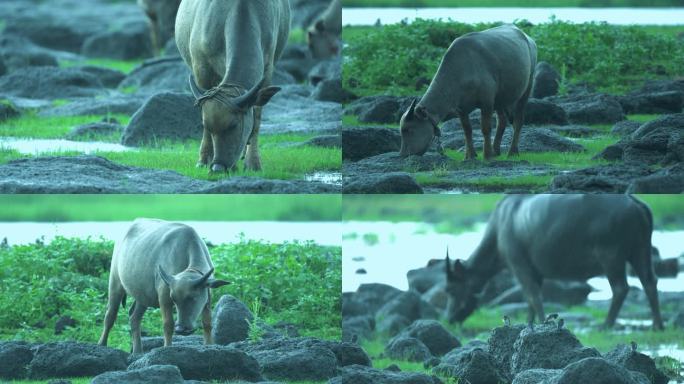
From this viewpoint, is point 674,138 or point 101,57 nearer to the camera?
point 674,138

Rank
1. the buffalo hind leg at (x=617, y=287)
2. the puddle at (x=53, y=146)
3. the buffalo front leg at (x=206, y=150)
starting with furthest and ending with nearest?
the puddle at (x=53, y=146)
the buffalo hind leg at (x=617, y=287)
the buffalo front leg at (x=206, y=150)

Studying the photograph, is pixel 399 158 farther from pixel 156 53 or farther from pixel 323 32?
pixel 156 53

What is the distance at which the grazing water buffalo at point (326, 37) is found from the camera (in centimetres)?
3067

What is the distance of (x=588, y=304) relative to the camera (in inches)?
760

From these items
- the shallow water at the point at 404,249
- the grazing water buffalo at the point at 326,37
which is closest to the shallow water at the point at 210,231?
the shallow water at the point at 404,249

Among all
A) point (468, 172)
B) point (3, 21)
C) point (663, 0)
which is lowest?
point (3, 21)

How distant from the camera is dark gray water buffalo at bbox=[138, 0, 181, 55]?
32.7 meters

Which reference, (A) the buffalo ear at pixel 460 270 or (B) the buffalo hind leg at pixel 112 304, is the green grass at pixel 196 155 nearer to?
(B) the buffalo hind leg at pixel 112 304

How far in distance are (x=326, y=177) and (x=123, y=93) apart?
31.5ft

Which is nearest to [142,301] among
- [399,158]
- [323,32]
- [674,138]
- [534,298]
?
[399,158]

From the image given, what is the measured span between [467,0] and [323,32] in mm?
13686

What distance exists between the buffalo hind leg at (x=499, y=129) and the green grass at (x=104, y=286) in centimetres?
278

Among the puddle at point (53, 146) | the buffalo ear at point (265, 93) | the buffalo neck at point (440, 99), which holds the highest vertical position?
the buffalo ear at point (265, 93)

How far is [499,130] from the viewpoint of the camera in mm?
15977
